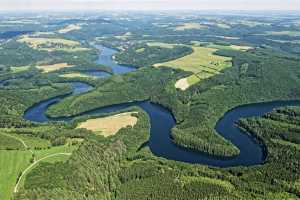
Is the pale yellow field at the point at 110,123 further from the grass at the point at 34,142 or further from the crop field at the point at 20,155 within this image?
the grass at the point at 34,142

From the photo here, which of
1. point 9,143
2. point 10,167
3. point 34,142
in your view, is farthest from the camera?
point 34,142

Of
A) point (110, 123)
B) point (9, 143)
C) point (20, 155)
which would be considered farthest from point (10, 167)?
point (110, 123)

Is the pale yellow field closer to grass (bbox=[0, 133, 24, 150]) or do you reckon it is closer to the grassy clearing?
grass (bbox=[0, 133, 24, 150])

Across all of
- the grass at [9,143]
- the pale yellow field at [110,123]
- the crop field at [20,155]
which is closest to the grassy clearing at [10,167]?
the crop field at [20,155]

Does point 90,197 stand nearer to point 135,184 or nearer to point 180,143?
point 135,184

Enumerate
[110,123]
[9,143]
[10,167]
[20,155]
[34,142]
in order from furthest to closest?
[110,123] < [34,142] < [9,143] < [20,155] < [10,167]

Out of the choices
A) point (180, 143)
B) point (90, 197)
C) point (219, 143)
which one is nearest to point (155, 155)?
point (180, 143)

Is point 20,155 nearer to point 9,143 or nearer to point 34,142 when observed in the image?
point 9,143

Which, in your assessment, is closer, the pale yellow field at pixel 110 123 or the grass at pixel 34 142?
the grass at pixel 34 142

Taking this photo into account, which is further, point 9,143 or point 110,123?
point 110,123
